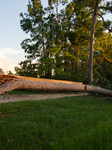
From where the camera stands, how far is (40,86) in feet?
15.8

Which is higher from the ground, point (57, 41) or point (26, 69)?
point (57, 41)

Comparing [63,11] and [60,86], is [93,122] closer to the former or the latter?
[60,86]

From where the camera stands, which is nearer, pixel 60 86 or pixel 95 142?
pixel 95 142

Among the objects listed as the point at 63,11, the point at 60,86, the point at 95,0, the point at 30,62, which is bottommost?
the point at 60,86

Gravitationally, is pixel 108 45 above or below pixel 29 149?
above

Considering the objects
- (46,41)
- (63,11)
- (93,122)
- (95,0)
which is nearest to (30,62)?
(46,41)

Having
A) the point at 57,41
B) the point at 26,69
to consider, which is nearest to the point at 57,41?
the point at 57,41

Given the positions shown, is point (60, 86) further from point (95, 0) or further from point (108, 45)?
point (108, 45)

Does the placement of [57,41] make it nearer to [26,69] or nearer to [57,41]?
[57,41]

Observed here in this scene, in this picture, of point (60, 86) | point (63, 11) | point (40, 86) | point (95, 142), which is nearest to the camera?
point (95, 142)

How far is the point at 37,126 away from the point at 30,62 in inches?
722

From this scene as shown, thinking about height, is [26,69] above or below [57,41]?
below

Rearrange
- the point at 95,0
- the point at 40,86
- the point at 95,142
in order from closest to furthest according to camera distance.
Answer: the point at 95,142 < the point at 40,86 < the point at 95,0

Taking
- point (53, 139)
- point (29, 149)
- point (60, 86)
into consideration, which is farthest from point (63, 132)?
point (60, 86)
